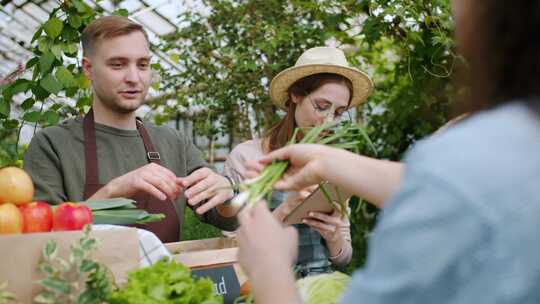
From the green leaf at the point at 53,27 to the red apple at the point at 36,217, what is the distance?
198 centimetres

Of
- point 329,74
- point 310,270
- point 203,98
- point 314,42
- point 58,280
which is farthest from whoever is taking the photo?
point 203,98

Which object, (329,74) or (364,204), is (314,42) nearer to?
(364,204)

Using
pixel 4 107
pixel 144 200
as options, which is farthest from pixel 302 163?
pixel 4 107

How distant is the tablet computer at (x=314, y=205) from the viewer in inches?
83.9

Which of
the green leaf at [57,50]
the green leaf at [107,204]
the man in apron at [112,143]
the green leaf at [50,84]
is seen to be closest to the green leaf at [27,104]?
the green leaf at [50,84]

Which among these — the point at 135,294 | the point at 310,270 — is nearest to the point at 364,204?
the point at 310,270

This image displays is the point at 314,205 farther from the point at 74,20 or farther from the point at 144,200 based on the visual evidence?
the point at 74,20

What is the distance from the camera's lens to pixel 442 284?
84 centimetres

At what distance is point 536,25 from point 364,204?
508cm

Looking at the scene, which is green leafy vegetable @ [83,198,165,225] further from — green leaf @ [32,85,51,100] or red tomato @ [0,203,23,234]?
green leaf @ [32,85,51,100]

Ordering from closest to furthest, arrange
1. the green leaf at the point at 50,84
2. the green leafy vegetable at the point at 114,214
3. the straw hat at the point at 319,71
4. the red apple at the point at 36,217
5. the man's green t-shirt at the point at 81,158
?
the red apple at the point at 36,217 < the green leafy vegetable at the point at 114,214 < the man's green t-shirt at the point at 81,158 < the straw hat at the point at 319,71 < the green leaf at the point at 50,84

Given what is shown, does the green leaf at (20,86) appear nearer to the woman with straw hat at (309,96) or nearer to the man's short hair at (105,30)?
the man's short hair at (105,30)

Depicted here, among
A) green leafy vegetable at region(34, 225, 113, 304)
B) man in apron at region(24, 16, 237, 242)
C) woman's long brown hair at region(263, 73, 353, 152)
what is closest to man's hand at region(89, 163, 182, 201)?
man in apron at region(24, 16, 237, 242)

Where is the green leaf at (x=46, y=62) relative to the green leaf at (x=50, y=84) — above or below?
above
